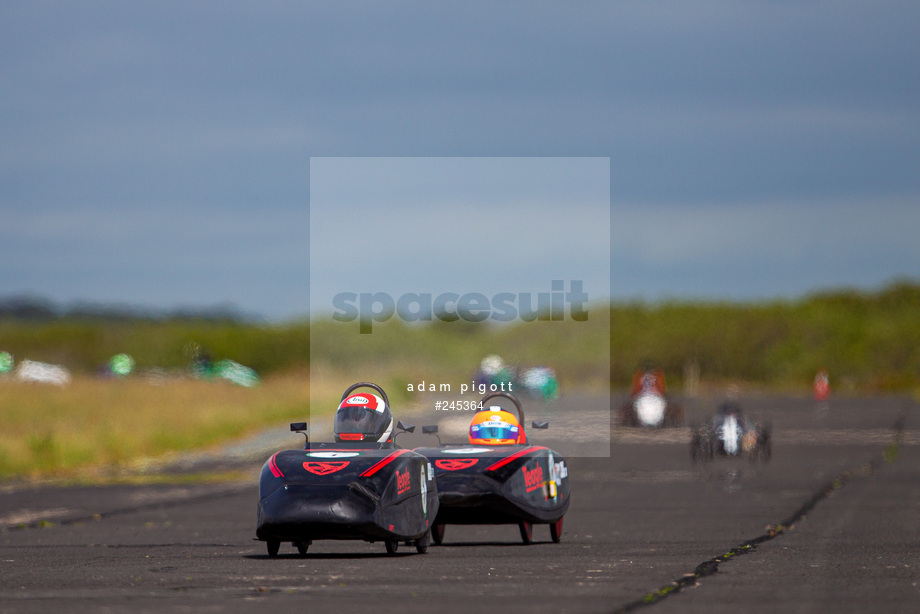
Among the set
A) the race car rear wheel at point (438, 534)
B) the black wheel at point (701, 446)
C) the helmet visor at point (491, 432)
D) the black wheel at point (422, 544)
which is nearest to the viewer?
the black wheel at point (422, 544)

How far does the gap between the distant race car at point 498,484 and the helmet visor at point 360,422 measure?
546 mm

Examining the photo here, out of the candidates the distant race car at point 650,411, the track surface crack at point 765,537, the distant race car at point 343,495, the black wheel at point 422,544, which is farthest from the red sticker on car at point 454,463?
the distant race car at point 650,411

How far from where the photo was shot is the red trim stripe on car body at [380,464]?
49.4 ft

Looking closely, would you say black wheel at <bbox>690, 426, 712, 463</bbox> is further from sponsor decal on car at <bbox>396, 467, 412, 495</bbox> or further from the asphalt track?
sponsor decal on car at <bbox>396, 467, 412, 495</bbox>

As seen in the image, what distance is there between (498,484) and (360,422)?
164cm

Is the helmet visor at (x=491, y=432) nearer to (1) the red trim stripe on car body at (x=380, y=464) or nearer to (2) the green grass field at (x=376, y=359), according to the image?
(1) the red trim stripe on car body at (x=380, y=464)

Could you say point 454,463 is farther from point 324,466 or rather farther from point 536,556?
point 324,466

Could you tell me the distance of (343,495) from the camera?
14.8m

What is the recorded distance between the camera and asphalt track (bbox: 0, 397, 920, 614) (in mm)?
12141

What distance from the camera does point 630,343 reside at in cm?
12988

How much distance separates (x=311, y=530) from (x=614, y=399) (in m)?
63.1

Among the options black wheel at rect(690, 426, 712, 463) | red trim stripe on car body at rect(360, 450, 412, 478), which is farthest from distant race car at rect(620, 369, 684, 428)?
red trim stripe on car body at rect(360, 450, 412, 478)

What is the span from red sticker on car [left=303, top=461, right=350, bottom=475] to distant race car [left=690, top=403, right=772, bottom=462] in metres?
21.8

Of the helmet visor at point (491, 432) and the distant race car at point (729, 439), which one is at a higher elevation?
the helmet visor at point (491, 432)
